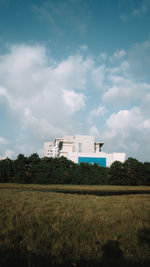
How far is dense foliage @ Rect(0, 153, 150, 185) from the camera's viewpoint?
36188 mm

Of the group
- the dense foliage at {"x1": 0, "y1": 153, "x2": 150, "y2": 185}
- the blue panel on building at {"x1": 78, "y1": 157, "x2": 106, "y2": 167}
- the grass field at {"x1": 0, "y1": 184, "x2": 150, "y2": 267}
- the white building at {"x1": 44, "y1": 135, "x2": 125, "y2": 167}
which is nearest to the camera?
the grass field at {"x1": 0, "y1": 184, "x2": 150, "y2": 267}

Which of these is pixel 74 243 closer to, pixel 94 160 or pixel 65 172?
pixel 65 172

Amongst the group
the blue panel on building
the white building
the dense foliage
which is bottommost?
the dense foliage

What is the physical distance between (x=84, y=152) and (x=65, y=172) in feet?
148

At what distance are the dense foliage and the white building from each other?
27.4 meters

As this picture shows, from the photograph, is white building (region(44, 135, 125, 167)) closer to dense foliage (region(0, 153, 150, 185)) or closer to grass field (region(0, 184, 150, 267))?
dense foliage (region(0, 153, 150, 185))

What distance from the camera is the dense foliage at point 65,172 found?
36188mm

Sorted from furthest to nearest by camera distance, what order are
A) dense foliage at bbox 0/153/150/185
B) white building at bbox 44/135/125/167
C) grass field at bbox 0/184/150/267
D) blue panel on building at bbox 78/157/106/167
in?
white building at bbox 44/135/125/167 → blue panel on building at bbox 78/157/106/167 → dense foliage at bbox 0/153/150/185 → grass field at bbox 0/184/150/267

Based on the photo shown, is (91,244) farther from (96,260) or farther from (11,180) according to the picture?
(11,180)

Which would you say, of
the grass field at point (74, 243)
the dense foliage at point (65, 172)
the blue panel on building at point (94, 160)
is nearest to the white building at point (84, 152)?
the blue panel on building at point (94, 160)

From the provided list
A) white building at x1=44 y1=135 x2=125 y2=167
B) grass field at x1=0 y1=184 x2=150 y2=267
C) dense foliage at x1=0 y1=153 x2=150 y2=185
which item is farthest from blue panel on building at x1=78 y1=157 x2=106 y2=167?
grass field at x1=0 y1=184 x2=150 y2=267

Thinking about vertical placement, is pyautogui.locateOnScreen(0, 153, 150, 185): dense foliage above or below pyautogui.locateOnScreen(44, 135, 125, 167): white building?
below

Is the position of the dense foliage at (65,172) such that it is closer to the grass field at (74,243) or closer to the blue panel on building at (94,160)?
the blue panel on building at (94,160)

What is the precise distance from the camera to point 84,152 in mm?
81938
